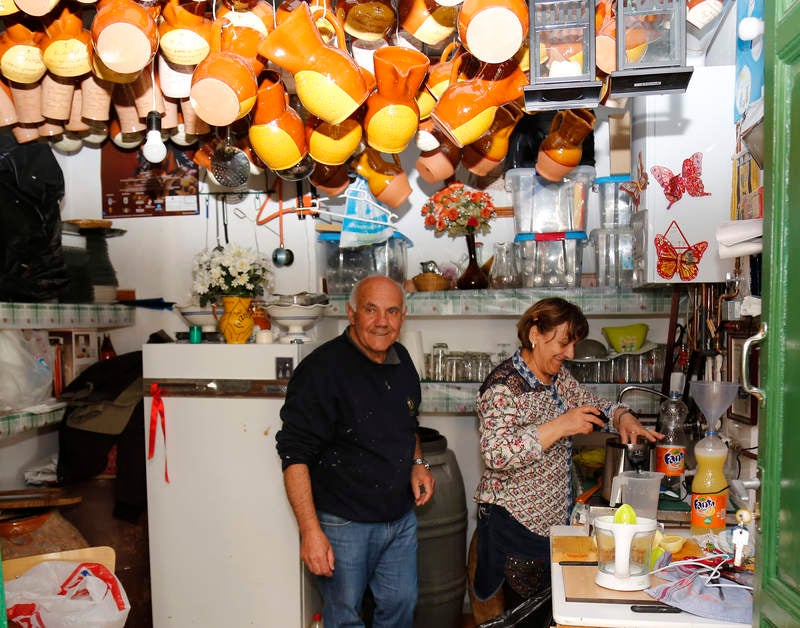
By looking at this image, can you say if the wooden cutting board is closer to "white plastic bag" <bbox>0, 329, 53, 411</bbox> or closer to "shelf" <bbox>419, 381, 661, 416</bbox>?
"shelf" <bbox>419, 381, 661, 416</bbox>

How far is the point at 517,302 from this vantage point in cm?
365

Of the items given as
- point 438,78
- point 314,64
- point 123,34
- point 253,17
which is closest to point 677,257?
point 438,78

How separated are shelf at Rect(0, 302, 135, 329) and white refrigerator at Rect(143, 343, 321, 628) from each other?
1.73ft

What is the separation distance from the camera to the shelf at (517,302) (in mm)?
3490

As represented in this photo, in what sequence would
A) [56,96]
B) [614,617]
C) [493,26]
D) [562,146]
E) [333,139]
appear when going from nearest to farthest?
1. [614,617]
2. [493,26]
3. [333,139]
4. [56,96]
5. [562,146]

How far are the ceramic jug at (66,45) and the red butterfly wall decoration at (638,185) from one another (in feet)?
6.32

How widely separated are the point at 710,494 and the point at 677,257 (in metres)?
0.86

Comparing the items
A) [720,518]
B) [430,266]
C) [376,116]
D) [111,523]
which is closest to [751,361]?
[720,518]

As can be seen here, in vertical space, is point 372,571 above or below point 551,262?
below

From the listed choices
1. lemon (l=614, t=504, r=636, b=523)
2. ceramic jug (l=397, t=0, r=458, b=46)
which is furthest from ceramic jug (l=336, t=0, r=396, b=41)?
lemon (l=614, t=504, r=636, b=523)

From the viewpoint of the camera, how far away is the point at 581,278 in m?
3.66

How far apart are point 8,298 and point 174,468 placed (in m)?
1.10

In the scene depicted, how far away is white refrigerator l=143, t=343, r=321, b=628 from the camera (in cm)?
350

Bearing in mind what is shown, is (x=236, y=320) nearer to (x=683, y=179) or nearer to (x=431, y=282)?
(x=431, y=282)
